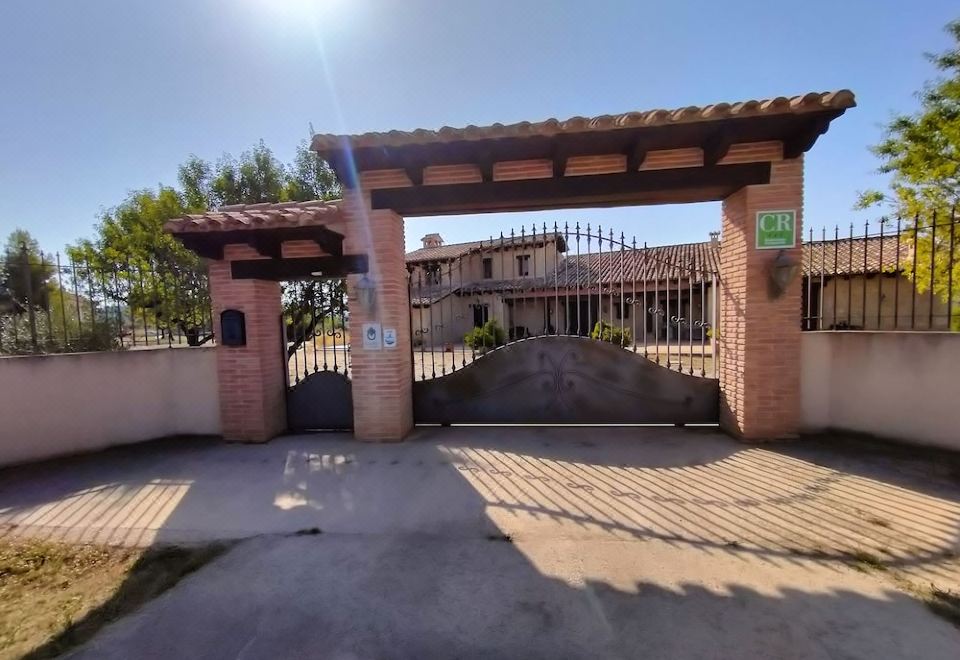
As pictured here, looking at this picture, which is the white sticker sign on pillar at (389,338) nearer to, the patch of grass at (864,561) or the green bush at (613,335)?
the green bush at (613,335)

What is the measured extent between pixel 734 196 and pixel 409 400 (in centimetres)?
515

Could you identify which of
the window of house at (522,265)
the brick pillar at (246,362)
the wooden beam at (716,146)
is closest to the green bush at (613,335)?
the window of house at (522,265)

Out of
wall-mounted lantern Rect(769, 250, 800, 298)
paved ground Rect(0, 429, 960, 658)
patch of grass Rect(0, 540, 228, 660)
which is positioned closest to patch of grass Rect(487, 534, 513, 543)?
paved ground Rect(0, 429, 960, 658)

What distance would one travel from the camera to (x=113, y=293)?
19.3 feet

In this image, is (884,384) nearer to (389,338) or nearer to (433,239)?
(389,338)

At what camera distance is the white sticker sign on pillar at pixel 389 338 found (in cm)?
555

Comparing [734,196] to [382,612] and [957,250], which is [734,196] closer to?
[957,250]

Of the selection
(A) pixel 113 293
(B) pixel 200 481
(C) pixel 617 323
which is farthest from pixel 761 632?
(C) pixel 617 323

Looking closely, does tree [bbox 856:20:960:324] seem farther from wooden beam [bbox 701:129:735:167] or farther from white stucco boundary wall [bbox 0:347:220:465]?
white stucco boundary wall [bbox 0:347:220:465]

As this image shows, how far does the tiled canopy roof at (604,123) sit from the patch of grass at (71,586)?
A: 4.35 meters

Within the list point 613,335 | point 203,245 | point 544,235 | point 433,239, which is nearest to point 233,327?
point 203,245

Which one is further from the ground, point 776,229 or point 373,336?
point 776,229

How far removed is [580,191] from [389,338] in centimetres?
313

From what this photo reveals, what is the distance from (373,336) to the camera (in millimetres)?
5562
